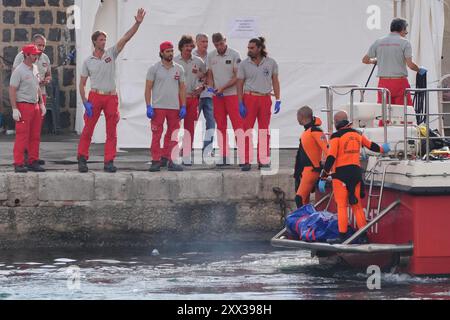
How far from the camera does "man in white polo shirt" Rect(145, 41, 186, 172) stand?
16.6 m

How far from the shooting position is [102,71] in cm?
1644

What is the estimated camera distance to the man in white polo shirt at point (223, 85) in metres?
17.4

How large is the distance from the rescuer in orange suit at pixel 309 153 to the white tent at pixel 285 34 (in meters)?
4.74

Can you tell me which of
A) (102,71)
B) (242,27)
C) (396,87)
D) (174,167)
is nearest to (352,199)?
(396,87)

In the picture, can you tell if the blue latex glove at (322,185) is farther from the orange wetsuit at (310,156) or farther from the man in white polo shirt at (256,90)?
the man in white polo shirt at (256,90)

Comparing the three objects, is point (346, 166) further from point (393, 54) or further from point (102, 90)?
point (102, 90)

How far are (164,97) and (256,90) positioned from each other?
1167 millimetres

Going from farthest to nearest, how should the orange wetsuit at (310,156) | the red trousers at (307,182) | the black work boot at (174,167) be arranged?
the black work boot at (174,167) → the red trousers at (307,182) → the orange wetsuit at (310,156)

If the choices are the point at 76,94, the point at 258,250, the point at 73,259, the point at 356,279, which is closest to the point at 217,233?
the point at 258,250

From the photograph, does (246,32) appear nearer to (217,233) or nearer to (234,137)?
(234,137)

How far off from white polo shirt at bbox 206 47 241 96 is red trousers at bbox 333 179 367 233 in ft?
13.9

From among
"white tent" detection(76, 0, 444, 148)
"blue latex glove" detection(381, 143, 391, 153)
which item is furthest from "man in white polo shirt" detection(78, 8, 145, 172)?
"blue latex glove" detection(381, 143, 391, 153)

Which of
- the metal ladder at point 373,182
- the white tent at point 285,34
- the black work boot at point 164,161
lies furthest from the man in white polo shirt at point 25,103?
the metal ladder at point 373,182
